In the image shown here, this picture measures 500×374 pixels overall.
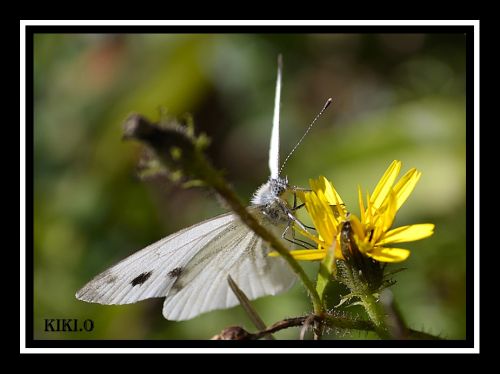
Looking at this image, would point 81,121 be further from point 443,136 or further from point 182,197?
point 443,136

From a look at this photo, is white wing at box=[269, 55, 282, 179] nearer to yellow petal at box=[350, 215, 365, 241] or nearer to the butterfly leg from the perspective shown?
the butterfly leg

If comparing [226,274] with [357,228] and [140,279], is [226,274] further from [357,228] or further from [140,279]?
[357,228]

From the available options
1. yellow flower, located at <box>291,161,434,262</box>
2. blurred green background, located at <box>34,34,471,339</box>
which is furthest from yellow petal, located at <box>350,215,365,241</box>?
blurred green background, located at <box>34,34,471,339</box>

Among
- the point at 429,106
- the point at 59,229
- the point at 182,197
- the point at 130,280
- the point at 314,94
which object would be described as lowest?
the point at 130,280

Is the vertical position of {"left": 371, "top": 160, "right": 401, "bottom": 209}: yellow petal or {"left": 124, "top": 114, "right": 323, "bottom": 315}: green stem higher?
{"left": 371, "top": 160, "right": 401, "bottom": 209}: yellow petal

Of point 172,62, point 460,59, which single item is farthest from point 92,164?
point 460,59
